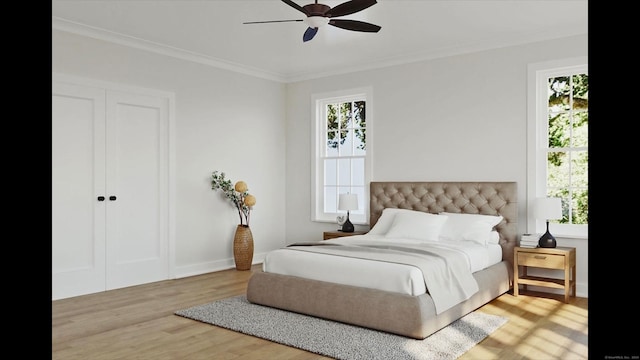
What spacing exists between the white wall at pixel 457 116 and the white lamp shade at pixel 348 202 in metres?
0.42

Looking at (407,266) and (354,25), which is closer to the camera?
(407,266)

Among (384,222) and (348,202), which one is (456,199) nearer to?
(384,222)

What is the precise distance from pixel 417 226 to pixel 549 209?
1267mm

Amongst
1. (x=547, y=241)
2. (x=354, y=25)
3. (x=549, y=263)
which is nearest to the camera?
(x=354, y=25)

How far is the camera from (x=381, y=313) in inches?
143

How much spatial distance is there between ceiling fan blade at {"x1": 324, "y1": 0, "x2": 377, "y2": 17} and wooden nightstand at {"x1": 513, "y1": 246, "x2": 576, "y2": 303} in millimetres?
2816

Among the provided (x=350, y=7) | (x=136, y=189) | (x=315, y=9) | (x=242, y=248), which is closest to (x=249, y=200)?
(x=242, y=248)

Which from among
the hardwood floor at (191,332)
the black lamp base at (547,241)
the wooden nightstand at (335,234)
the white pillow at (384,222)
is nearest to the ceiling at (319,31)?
the white pillow at (384,222)

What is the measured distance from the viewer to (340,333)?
143 inches

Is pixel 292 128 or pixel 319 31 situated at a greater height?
pixel 319 31

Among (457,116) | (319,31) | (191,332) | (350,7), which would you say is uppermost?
(319,31)
